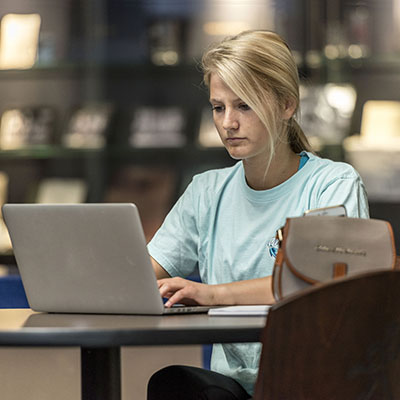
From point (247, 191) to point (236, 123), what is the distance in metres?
0.20

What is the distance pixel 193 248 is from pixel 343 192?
469mm

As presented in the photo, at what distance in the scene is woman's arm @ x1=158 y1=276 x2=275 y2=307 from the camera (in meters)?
1.51

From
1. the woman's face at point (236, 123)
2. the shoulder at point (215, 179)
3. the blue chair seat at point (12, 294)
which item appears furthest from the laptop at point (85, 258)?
the blue chair seat at point (12, 294)

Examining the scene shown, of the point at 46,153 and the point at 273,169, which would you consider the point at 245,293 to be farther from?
the point at 46,153

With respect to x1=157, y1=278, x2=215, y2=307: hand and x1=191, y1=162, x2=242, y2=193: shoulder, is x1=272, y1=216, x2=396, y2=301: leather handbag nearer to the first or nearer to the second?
x1=157, y1=278, x2=215, y2=307: hand

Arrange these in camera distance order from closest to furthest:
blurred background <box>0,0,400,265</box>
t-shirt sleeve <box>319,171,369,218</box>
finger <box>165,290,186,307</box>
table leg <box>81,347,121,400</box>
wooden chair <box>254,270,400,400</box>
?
1. wooden chair <box>254,270,400,400</box>
2. table leg <box>81,347,121,400</box>
3. finger <box>165,290,186,307</box>
4. t-shirt sleeve <box>319,171,369,218</box>
5. blurred background <box>0,0,400,265</box>

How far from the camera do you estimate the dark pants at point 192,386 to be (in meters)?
1.55

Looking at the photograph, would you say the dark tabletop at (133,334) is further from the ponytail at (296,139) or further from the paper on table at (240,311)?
the ponytail at (296,139)

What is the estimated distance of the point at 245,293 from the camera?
152 centimetres

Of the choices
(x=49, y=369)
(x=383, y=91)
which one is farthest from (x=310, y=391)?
(x=383, y=91)

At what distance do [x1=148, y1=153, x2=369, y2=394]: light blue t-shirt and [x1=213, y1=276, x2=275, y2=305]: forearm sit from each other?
0.24 metres

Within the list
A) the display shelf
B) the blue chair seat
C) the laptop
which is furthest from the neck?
the display shelf

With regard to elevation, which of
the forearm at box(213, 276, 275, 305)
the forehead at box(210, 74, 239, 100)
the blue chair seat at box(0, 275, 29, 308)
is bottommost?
the blue chair seat at box(0, 275, 29, 308)

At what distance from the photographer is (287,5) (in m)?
3.87
